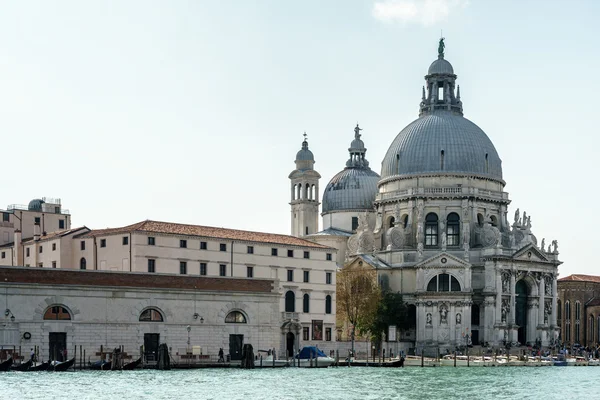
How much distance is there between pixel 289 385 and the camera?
51.8 m

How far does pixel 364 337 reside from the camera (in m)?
89.6

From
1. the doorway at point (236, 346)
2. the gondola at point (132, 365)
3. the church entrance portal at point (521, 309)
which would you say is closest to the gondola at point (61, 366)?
the gondola at point (132, 365)

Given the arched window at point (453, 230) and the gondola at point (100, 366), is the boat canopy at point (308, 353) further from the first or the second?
the arched window at point (453, 230)

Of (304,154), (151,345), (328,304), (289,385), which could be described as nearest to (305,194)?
(304,154)

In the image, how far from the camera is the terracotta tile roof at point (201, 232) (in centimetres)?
7050

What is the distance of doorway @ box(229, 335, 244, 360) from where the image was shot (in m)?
64.4

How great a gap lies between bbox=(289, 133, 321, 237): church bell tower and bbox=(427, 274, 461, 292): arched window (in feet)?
63.5

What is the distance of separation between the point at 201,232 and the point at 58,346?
17.2 meters

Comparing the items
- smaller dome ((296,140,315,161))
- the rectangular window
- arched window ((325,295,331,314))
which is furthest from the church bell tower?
the rectangular window

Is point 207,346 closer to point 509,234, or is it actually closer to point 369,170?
point 509,234

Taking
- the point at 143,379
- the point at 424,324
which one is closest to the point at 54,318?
the point at 143,379

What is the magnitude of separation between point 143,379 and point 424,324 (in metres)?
42.1

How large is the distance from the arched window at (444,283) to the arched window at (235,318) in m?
29.7

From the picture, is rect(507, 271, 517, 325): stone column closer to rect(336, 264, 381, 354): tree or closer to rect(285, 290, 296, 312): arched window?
rect(336, 264, 381, 354): tree
